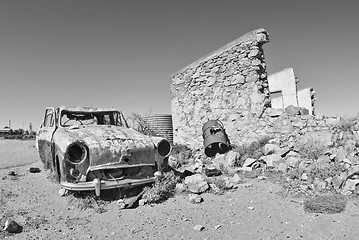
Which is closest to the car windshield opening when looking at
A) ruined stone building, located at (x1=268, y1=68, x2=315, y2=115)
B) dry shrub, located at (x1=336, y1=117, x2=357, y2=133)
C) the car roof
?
the car roof

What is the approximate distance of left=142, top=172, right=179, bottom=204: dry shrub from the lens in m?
4.12

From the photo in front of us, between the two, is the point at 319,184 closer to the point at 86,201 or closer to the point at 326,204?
the point at 326,204

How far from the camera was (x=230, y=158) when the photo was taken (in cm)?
625

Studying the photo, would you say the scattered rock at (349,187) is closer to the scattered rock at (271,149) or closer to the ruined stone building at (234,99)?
the scattered rock at (271,149)

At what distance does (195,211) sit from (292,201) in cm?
146

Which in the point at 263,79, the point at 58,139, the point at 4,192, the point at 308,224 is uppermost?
the point at 263,79

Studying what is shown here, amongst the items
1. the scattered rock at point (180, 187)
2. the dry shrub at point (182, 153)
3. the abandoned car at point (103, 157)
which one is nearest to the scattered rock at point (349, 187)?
the scattered rock at point (180, 187)

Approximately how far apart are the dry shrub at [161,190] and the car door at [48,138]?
6.66 ft

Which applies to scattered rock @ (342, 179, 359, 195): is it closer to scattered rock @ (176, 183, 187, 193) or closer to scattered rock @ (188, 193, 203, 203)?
scattered rock @ (188, 193, 203, 203)

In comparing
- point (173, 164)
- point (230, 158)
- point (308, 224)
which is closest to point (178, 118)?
point (173, 164)

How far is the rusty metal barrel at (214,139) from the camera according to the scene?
23.4ft

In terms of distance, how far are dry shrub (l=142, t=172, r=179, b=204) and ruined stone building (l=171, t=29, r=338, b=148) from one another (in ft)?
11.3

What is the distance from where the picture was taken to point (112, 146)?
427cm

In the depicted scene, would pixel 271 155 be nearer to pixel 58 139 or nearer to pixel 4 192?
pixel 58 139
